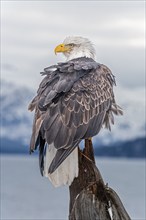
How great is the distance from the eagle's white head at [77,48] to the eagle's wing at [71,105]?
1.53 feet

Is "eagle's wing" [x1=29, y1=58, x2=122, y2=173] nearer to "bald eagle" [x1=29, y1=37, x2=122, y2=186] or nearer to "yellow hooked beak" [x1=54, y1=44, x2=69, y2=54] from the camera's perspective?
"bald eagle" [x1=29, y1=37, x2=122, y2=186]

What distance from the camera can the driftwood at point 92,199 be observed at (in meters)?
8.79

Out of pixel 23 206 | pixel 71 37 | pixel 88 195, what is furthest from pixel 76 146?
pixel 23 206

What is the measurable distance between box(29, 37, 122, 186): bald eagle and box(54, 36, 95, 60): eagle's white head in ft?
0.47

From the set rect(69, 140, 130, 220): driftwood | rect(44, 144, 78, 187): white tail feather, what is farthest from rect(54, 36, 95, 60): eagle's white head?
rect(69, 140, 130, 220): driftwood

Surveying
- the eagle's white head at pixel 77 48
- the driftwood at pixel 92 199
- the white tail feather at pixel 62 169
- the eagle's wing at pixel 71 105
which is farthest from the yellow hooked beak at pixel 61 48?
the driftwood at pixel 92 199

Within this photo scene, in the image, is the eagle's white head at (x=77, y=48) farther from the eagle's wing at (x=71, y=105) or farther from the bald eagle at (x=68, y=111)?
the eagle's wing at (x=71, y=105)

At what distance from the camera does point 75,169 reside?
9695 mm

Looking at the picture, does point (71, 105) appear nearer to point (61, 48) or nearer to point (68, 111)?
point (68, 111)

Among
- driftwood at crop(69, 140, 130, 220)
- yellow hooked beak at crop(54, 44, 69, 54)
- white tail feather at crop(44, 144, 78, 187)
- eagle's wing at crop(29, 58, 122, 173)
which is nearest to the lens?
driftwood at crop(69, 140, 130, 220)

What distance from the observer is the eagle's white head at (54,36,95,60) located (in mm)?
12289

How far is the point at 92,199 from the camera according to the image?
895cm

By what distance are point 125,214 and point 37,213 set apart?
69.4 meters

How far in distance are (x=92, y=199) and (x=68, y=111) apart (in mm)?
1650
